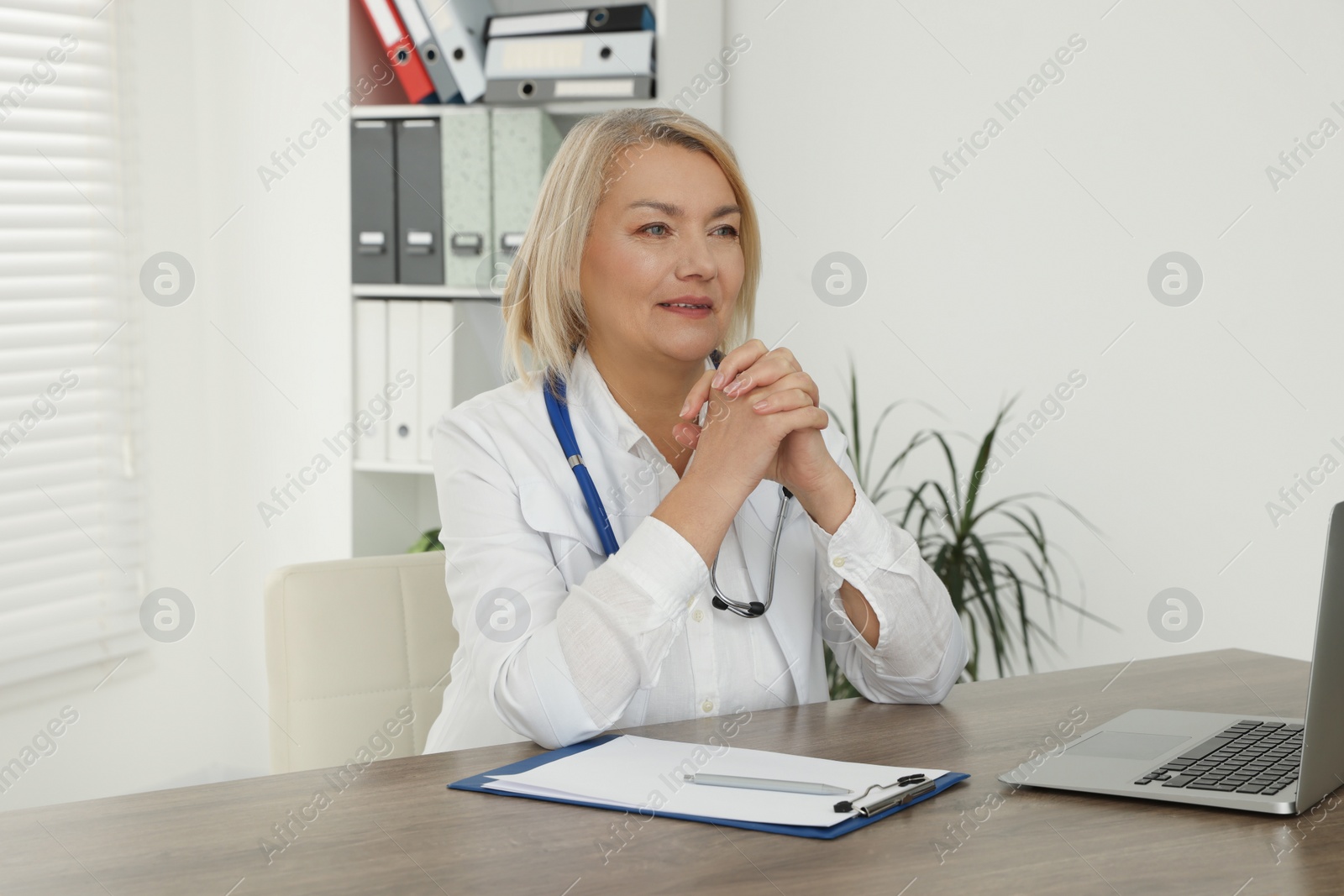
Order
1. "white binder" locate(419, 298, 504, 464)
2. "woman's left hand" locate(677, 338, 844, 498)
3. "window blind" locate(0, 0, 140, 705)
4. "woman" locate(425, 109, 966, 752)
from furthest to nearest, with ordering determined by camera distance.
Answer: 1. "white binder" locate(419, 298, 504, 464)
2. "window blind" locate(0, 0, 140, 705)
3. "woman's left hand" locate(677, 338, 844, 498)
4. "woman" locate(425, 109, 966, 752)

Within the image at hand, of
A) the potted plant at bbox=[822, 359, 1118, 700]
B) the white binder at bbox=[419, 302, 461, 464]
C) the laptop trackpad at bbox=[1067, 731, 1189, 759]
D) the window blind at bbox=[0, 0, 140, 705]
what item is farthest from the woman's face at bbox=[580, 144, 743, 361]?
the window blind at bbox=[0, 0, 140, 705]

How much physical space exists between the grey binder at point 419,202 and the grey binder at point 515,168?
14 centimetres

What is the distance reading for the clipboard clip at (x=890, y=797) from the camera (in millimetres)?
874

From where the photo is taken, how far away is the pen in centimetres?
92

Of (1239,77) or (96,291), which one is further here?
(96,291)

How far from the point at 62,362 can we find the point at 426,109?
1.00m

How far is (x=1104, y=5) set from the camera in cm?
242

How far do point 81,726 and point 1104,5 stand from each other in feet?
9.00

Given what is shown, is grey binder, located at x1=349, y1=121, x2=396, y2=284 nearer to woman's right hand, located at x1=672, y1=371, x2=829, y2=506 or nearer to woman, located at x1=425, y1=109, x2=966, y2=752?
woman, located at x1=425, y1=109, x2=966, y2=752

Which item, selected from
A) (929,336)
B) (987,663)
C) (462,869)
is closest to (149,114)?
(929,336)

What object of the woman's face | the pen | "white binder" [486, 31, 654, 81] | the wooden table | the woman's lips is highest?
"white binder" [486, 31, 654, 81]

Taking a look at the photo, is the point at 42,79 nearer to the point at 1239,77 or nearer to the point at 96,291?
the point at 96,291

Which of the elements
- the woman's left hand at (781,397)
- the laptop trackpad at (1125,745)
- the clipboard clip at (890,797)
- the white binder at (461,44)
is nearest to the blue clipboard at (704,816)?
the clipboard clip at (890,797)

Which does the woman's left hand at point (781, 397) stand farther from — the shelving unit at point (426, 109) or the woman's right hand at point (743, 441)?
the shelving unit at point (426, 109)
